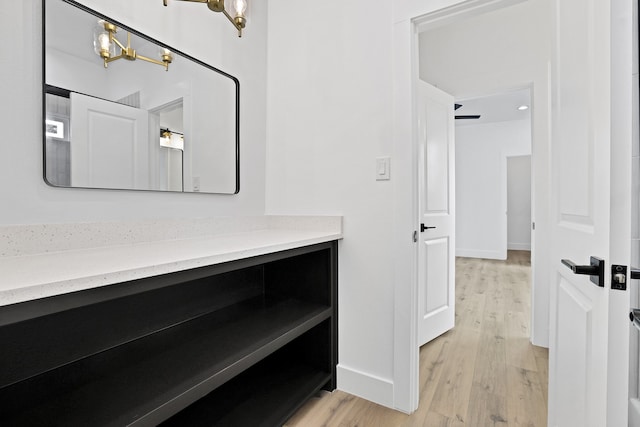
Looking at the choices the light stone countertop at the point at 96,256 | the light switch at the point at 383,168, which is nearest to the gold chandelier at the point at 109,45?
the light stone countertop at the point at 96,256

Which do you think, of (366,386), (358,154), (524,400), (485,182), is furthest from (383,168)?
(485,182)

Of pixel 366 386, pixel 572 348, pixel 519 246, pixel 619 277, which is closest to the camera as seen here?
pixel 619 277

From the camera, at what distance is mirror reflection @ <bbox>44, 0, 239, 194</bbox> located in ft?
3.71

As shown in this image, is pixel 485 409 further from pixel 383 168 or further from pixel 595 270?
pixel 383 168

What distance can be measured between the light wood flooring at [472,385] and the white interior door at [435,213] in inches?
8.6

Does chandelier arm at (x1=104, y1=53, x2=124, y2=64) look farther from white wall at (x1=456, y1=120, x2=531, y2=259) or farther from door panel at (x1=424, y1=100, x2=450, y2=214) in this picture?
white wall at (x1=456, y1=120, x2=531, y2=259)

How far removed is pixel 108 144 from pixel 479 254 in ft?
20.9

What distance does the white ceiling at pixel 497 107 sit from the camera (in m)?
4.50

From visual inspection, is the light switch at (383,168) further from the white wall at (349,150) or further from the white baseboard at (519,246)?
the white baseboard at (519,246)

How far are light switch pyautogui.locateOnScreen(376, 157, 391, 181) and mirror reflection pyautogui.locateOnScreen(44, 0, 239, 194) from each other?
83 cm

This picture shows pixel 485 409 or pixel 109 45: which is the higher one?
pixel 109 45

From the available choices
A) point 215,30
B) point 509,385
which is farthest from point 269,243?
point 509,385

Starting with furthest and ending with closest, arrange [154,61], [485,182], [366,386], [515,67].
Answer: [485,182] → [515,67] → [366,386] → [154,61]

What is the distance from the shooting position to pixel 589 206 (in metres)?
0.84
